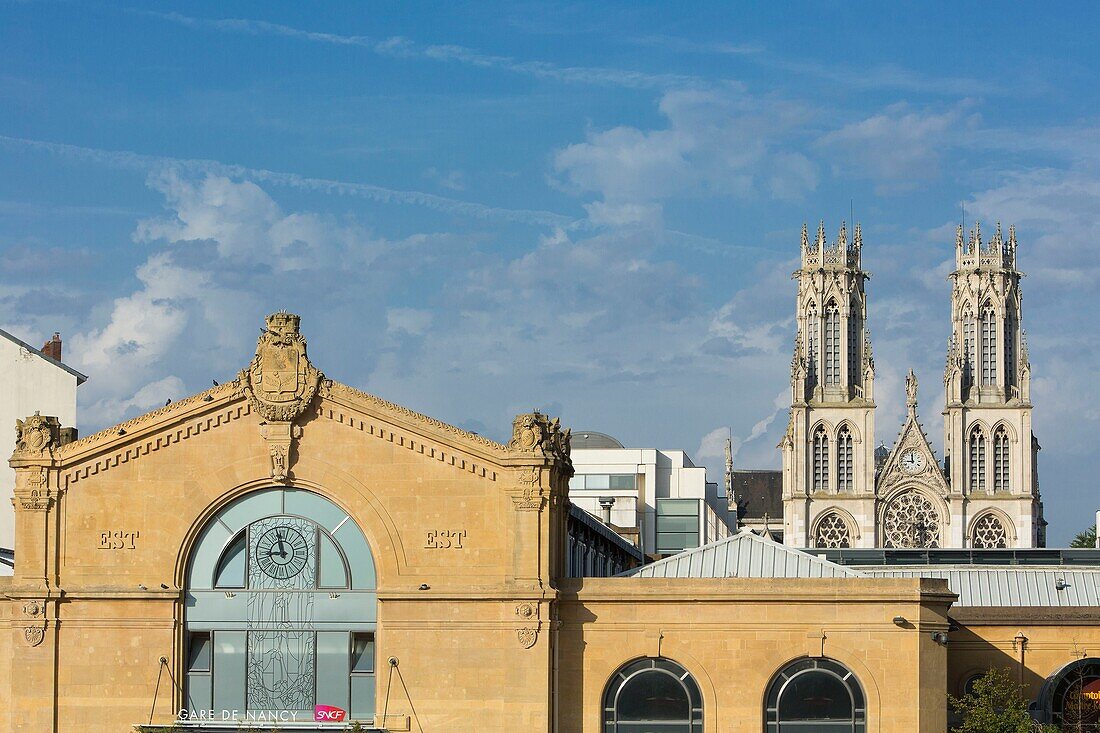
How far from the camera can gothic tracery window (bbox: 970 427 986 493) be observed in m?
179

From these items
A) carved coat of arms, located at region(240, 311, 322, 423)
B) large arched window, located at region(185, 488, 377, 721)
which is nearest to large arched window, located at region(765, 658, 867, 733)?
large arched window, located at region(185, 488, 377, 721)

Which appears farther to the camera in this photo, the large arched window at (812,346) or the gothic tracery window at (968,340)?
the large arched window at (812,346)

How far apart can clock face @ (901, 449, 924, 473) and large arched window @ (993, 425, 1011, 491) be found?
21.7 feet

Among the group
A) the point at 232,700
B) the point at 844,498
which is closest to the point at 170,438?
the point at 232,700

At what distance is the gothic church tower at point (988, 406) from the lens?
177375 mm

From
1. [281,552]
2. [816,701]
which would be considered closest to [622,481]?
[816,701]

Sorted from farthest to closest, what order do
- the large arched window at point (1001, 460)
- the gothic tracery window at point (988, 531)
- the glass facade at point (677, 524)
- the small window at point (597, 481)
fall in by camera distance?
the large arched window at point (1001, 460), the gothic tracery window at point (988, 531), the small window at point (597, 481), the glass facade at point (677, 524)

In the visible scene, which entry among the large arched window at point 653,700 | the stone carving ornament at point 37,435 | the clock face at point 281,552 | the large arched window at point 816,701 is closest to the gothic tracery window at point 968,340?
the large arched window at point 816,701

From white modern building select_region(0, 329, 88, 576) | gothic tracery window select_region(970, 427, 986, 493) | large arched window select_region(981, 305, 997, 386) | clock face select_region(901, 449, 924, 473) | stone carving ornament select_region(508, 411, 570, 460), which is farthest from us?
clock face select_region(901, 449, 924, 473)

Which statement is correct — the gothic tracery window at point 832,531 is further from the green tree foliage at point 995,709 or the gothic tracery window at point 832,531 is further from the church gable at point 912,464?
the green tree foliage at point 995,709

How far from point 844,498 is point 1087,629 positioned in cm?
11981

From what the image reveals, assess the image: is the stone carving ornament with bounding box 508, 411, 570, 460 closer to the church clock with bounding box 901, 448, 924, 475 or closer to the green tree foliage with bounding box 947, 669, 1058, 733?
the green tree foliage with bounding box 947, 669, 1058, 733

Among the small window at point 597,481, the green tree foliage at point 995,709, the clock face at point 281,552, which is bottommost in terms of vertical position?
the green tree foliage at point 995,709

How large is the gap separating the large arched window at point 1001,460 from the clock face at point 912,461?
6603 millimetres
